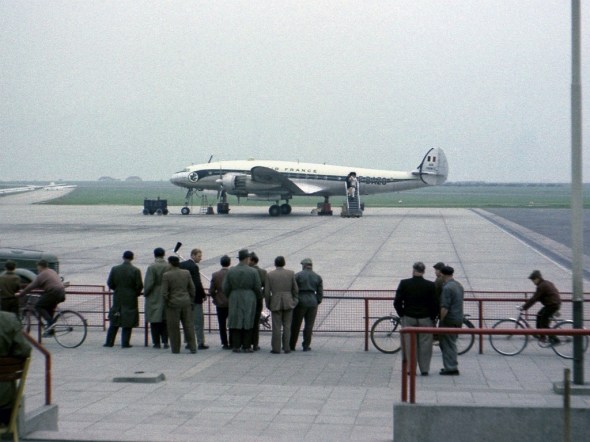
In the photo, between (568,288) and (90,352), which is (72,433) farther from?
(568,288)

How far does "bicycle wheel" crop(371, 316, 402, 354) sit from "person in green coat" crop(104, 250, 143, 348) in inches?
154

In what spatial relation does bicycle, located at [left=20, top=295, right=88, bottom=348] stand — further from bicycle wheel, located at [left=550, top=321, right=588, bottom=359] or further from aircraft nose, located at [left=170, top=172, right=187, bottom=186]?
aircraft nose, located at [left=170, top=172, right=187, bottom=186]

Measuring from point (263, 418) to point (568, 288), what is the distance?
16215 millimetres

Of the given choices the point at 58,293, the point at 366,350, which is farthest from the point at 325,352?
the point at 58,293

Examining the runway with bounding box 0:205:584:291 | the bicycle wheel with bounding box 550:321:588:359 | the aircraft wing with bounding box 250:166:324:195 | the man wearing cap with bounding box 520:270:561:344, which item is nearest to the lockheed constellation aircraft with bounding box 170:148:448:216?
the aircraft wing with bounding box 250:166:324:195

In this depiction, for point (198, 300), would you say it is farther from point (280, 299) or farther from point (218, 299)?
point (280, 299)

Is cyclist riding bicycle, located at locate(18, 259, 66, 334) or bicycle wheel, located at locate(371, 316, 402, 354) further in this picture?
cyclist riding bicycle, located at locate(18, 259, 66, 334)

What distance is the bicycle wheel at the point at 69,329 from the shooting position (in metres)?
15.2

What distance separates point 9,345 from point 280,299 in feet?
23.3

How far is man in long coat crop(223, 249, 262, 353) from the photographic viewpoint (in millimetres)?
14539

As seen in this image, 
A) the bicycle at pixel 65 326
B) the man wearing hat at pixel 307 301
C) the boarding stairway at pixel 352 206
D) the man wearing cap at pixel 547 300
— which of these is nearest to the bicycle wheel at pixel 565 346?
the man wearing cap at pixel 547 300

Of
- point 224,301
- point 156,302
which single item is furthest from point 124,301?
point 224,301

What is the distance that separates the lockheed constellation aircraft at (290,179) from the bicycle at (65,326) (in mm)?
44083

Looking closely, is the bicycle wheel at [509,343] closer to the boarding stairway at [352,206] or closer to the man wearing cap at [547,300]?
the man wearing cap at [547,300]
